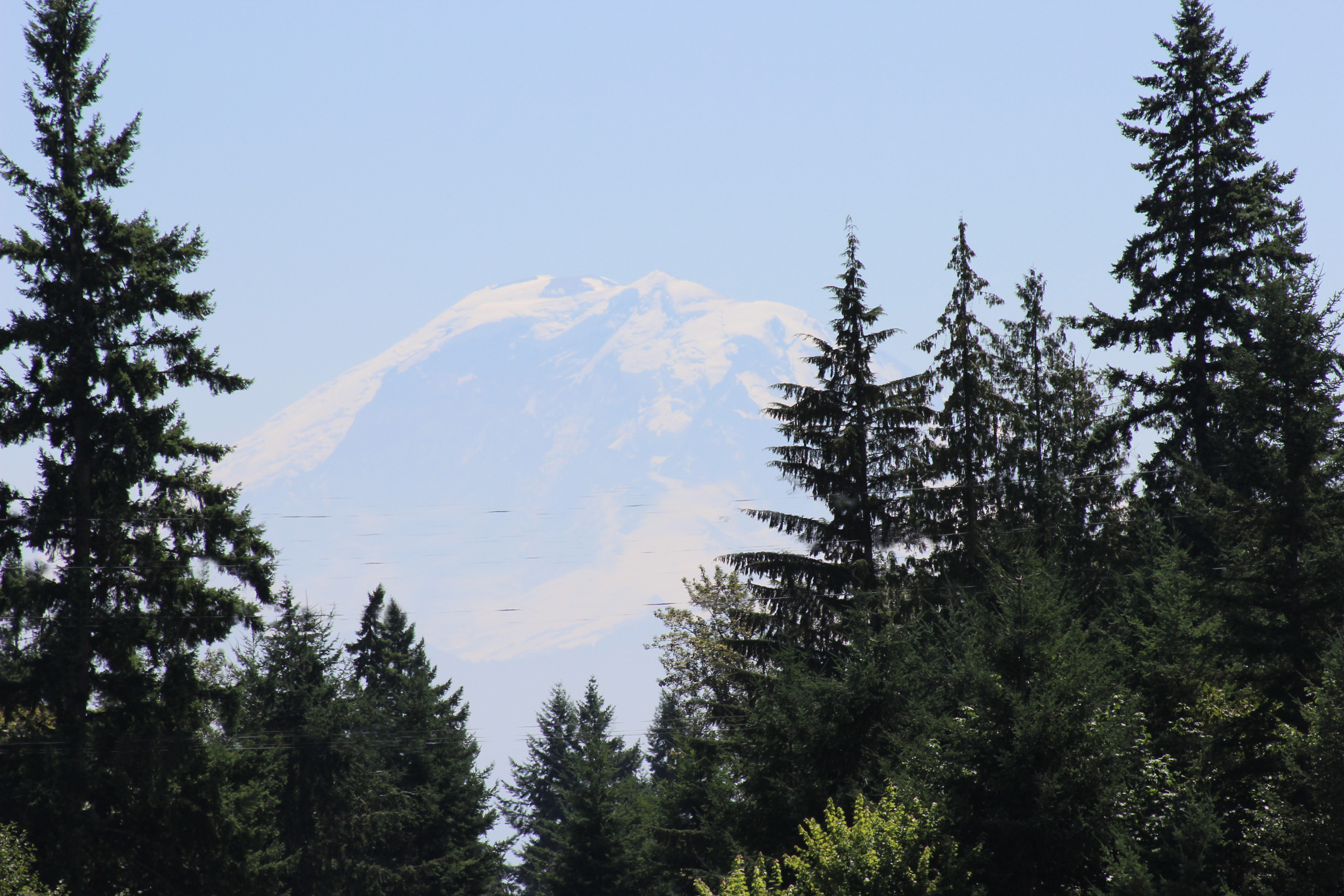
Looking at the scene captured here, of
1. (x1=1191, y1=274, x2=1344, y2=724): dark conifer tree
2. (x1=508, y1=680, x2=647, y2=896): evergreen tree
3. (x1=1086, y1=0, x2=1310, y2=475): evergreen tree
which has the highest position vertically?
(x1=1086, y1=0, x2=1310, y2=475): evergreen tree

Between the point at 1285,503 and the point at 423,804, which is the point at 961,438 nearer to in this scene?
the point at 1285,503

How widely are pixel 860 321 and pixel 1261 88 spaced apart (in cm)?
1477

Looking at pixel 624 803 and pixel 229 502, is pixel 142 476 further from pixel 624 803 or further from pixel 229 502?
pixel 624 803

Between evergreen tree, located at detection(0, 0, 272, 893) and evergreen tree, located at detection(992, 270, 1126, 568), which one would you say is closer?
evergreen tree, located at detection(0, 0, 272, 893)

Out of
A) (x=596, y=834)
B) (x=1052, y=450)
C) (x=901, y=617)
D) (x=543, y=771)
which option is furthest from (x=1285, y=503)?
(x=543, y=771)

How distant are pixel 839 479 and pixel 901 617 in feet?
14.3

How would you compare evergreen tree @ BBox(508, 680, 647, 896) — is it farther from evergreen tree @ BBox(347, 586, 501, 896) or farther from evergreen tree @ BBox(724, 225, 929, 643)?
evergreen tree @ BBox(724, 225, 929, 643)

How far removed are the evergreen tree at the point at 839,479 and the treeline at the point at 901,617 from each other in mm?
82

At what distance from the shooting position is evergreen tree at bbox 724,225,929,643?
3005cm

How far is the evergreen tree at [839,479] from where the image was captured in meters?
30.0

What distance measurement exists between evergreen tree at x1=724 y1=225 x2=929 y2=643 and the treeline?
3.2 inches

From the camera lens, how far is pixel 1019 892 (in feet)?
58.5

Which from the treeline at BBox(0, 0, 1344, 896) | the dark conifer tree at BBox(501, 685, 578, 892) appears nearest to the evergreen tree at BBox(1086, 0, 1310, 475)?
the treeline at BBox(0, 0, 1344, 896)

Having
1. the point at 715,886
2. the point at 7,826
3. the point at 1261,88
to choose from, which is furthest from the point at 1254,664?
the point at 7,826
